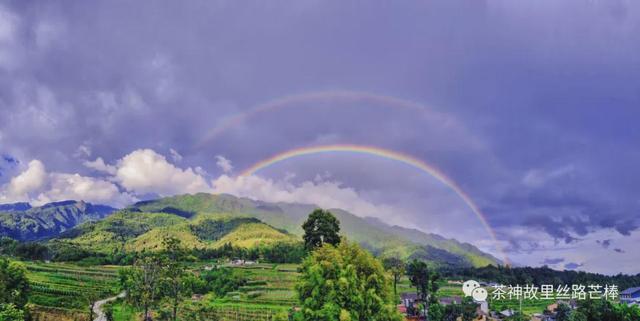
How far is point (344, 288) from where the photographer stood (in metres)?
20.2

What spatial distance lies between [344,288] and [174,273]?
13.6 m

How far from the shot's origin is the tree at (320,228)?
139 ft

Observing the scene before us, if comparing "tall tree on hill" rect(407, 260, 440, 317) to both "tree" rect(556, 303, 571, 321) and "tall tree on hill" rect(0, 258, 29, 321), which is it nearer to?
"tree" rect(556, 303, 571, 321)

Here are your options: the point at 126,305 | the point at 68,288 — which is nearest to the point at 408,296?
the point at 126,305

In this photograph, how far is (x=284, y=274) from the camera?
7556cm

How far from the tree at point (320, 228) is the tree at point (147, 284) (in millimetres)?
16354

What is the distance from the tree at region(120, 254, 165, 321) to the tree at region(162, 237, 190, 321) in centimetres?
45

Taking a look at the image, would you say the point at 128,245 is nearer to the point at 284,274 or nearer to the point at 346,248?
the point at 284,274

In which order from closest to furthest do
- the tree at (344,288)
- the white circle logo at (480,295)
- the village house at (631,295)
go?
the tree at (344,288) < the white circle logo at (480,295) < the village house at (631,295)

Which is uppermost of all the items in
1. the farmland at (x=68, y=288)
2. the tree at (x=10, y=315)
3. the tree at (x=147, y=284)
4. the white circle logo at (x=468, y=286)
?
the tree at (x=147, y=284)

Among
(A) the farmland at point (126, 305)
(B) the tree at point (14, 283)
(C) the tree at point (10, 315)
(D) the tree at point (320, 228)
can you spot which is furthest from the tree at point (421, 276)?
(C) the tree at point (10, 315)

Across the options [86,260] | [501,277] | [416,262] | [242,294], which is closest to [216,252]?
[86,260]

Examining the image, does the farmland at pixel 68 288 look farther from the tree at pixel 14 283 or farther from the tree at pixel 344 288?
the tree at pixel 344 288

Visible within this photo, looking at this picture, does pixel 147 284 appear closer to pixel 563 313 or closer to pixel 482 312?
pixel 563 313
